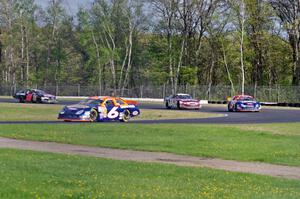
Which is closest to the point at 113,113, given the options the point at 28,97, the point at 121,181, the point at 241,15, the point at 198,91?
the point at 121,181

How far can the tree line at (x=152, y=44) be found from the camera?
7979cm

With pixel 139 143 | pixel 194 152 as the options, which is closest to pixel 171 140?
pixel 139 143

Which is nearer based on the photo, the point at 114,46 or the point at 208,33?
the point at 208,33

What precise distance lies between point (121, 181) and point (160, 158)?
5.57 meters

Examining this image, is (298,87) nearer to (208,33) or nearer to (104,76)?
(208,33)

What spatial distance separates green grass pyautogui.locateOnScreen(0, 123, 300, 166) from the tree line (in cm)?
4777

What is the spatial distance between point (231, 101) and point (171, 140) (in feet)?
88.7

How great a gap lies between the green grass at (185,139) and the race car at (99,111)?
209 inches

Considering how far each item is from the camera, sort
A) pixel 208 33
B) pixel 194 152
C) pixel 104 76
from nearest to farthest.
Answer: pixel 194 152, pixel 208 33, pixel 104 76

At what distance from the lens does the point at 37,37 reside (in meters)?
102

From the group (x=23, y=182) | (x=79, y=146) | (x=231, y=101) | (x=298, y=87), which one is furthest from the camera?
(x=298, y=87)

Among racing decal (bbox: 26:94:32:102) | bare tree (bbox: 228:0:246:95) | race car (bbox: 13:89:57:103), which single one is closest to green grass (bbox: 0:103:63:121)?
race car (bbox: 13:89:57:103)

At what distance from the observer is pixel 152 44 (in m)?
91.3

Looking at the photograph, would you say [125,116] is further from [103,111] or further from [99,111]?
[99,111]
